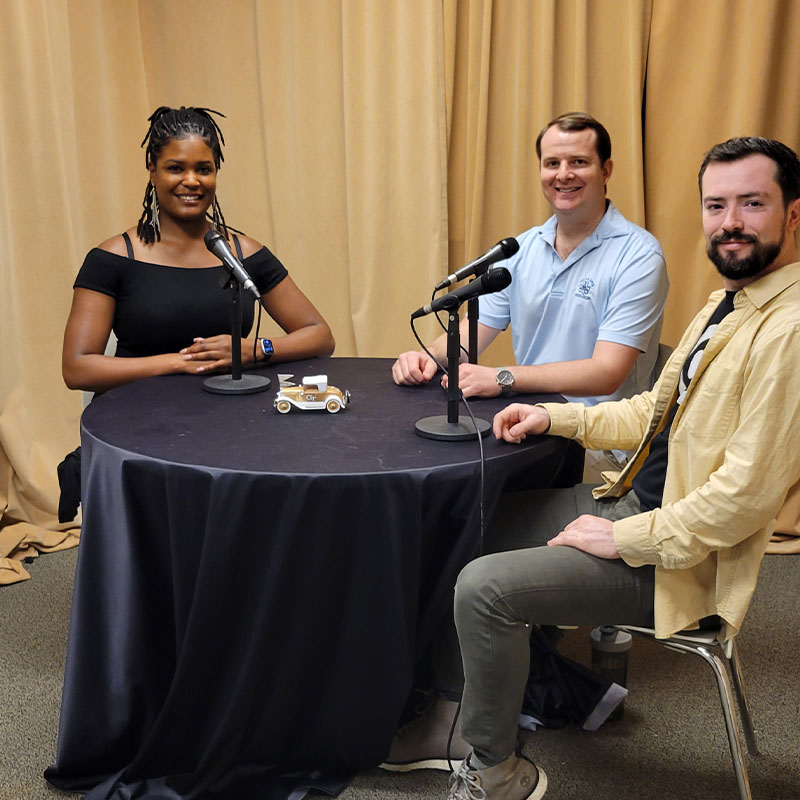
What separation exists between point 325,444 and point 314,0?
95.6 inches

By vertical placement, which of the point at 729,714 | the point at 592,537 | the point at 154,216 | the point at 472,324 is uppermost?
the point at 154,216

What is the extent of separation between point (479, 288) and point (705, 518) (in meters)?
0.59

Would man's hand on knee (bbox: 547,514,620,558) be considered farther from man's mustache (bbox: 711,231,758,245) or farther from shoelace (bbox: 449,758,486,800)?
man's mustache (bbox: 711,231,758,245)

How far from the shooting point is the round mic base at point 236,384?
2.27m

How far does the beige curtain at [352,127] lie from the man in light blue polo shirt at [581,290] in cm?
76

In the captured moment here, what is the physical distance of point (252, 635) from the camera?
1796mm

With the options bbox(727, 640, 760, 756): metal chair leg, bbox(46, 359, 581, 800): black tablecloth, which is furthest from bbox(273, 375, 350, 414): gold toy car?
bbox(727, 640, 760, 756): metal chair leg

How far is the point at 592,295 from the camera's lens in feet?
8.27

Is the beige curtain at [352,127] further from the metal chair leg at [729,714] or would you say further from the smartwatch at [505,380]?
the metal chair leg at [729,714]

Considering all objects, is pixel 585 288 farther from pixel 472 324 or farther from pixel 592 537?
pixel 592 537

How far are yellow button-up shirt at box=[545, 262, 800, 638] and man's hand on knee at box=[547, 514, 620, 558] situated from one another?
0.02 meters

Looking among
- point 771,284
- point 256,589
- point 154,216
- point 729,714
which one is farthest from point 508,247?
point 154,216

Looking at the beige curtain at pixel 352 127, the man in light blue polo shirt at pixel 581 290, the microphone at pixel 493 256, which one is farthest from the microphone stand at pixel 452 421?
the beige curtain at pixel 352 127

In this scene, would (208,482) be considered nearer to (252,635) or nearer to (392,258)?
(252,635)
